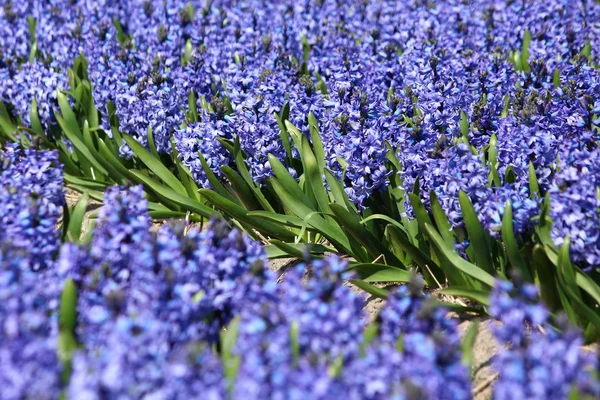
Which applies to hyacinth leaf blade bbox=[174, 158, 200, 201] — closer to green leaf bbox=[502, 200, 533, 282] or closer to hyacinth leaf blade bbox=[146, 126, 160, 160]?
hyacinth leaf blade bbox=[146, 126, 160, 160]

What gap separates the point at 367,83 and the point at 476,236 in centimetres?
215

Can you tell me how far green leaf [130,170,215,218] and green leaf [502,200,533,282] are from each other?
1.89 m

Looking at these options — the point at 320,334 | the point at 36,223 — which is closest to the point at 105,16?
the point at 36,223

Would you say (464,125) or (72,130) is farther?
(72,130)

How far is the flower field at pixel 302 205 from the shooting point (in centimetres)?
272

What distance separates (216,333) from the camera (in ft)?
11.1

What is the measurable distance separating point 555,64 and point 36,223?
4.08 m

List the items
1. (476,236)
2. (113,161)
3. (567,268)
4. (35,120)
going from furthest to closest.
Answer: (35,120) → (113,161) → (476,236) → (567,268)

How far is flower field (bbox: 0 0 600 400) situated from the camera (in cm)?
272

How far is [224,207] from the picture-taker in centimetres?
493

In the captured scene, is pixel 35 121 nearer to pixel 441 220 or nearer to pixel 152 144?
pixel 152 144

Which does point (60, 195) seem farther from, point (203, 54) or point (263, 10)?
point (263, 10)

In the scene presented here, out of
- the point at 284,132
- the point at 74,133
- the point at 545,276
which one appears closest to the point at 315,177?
the point at 284,132

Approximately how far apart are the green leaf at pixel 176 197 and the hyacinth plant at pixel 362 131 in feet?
0.03
